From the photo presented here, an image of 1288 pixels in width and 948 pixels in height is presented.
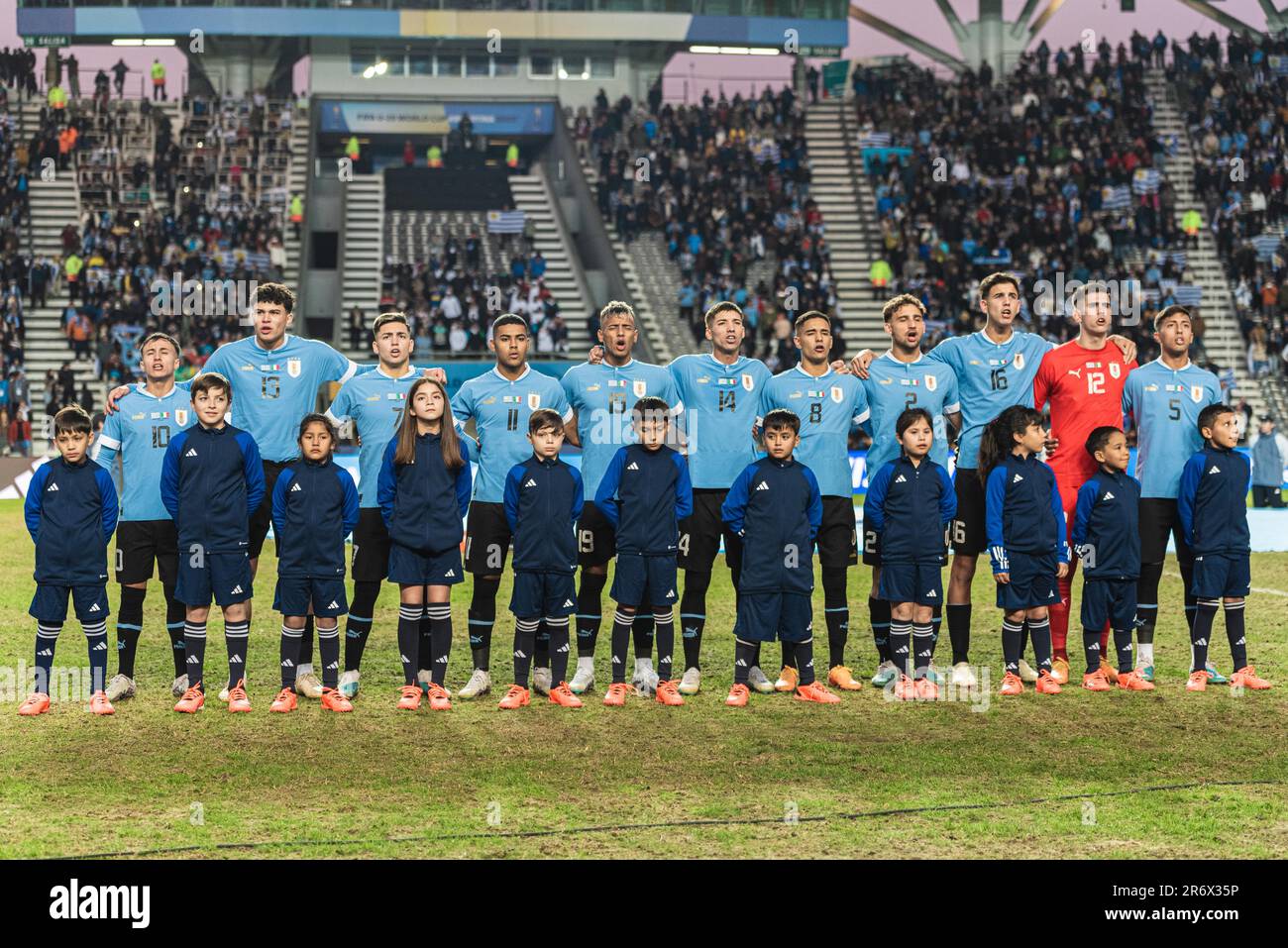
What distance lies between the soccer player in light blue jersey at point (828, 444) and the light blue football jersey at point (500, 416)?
1.44m

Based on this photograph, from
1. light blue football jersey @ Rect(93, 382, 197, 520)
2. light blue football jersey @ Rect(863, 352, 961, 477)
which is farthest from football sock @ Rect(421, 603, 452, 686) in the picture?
light blue football jersey @ Rect(863, 352, 961, 477)

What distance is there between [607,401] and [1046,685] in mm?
3252

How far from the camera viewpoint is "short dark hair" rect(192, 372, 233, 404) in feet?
30.3

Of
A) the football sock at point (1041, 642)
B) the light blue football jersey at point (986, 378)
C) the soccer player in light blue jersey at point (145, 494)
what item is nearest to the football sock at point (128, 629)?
the soccer player in light blue jersey at point (145, 494)

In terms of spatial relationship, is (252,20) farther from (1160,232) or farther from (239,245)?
(1160,232)

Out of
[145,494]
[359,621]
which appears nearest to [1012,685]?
[359,621]

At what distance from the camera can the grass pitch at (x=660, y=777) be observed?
21.5 ft

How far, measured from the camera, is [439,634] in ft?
31.2

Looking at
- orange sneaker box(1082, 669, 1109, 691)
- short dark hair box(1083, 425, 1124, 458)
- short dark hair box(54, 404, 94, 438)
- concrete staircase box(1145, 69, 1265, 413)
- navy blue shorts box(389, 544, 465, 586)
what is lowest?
orange sneaker box(1082, 669, 1109, 691)

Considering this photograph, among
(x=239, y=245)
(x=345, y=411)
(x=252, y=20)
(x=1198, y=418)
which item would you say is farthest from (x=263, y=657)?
(x=252, y=20)

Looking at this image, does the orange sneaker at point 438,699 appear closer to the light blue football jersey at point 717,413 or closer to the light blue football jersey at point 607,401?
the light blue football jersey at point 607,401

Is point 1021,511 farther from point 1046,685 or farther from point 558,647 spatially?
point 558,647

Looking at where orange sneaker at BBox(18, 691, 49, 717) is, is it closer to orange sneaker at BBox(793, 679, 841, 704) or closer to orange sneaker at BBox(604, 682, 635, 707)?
orange sneaker at BBox(604, 682, 635, 707)

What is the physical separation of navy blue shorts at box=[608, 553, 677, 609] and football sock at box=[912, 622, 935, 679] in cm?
155
